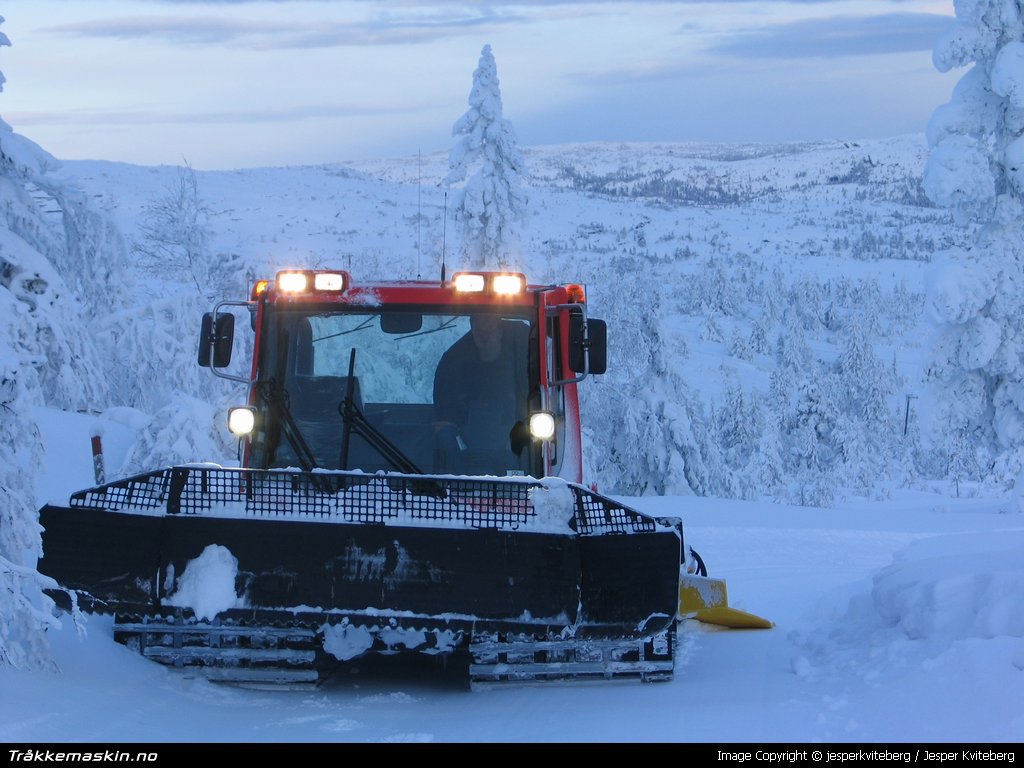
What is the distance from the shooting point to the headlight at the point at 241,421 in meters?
6.81

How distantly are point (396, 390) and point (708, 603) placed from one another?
2.65 meters

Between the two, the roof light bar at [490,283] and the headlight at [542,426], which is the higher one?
the roof light bar at [490,283]

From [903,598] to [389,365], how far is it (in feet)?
10.7

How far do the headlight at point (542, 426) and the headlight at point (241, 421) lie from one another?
163 cm

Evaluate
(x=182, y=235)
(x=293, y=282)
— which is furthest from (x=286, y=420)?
(x=182, y=235)

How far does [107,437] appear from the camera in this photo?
74.3 ft

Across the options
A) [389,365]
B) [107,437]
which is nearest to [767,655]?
[389,365]

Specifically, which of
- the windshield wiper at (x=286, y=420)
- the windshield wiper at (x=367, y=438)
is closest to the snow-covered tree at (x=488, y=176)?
the windshield wiper at (x=286, y=420)

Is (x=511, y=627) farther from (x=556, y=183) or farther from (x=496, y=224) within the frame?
(x=556, y=183)

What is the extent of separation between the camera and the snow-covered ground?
4.90 meters

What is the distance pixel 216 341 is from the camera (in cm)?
713

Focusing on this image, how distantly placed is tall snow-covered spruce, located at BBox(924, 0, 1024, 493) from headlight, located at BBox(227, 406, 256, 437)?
18.5 meters

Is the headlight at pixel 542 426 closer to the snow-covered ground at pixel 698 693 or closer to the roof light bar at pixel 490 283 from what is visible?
the roof light bar at pixel 490 283

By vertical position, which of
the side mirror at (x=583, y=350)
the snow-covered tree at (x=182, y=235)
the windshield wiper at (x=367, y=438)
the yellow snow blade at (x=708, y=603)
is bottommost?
the yellow snow blade at (x=708, y=603)
